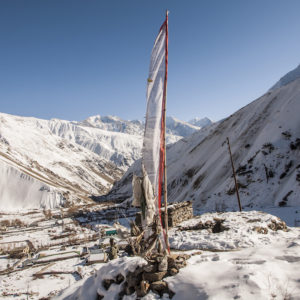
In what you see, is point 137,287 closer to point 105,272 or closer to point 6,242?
point 105,272

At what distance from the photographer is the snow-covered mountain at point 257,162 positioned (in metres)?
33.2

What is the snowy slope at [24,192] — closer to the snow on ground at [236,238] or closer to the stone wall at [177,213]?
the stone wall at [177,213]

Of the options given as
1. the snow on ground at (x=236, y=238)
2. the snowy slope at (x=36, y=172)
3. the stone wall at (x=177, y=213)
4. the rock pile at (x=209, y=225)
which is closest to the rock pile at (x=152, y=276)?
the snow on ground at (x=236, y=238)

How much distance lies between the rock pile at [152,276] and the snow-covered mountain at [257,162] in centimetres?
2690

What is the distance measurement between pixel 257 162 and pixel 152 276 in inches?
1500

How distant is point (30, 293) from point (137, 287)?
1250 cm

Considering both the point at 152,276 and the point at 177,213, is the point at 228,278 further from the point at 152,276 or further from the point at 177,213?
the point at 177,213

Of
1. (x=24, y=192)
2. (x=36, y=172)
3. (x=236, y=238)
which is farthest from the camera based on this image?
(x=36, y=172)

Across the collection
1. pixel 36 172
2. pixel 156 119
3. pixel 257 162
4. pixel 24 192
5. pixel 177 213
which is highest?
pixel 36 172

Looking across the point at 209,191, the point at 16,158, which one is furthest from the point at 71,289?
the point at 16,158

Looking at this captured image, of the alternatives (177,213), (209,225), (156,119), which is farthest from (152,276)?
(177,213)

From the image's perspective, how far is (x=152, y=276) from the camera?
20.8 feet

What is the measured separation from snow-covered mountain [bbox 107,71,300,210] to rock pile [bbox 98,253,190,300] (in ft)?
88.3

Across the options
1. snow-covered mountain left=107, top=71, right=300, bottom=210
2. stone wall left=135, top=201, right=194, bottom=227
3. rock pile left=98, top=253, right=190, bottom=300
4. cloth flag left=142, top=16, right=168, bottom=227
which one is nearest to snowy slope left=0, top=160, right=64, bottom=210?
snow-covered mountain left=107, top=71, right=300, bottom=210
